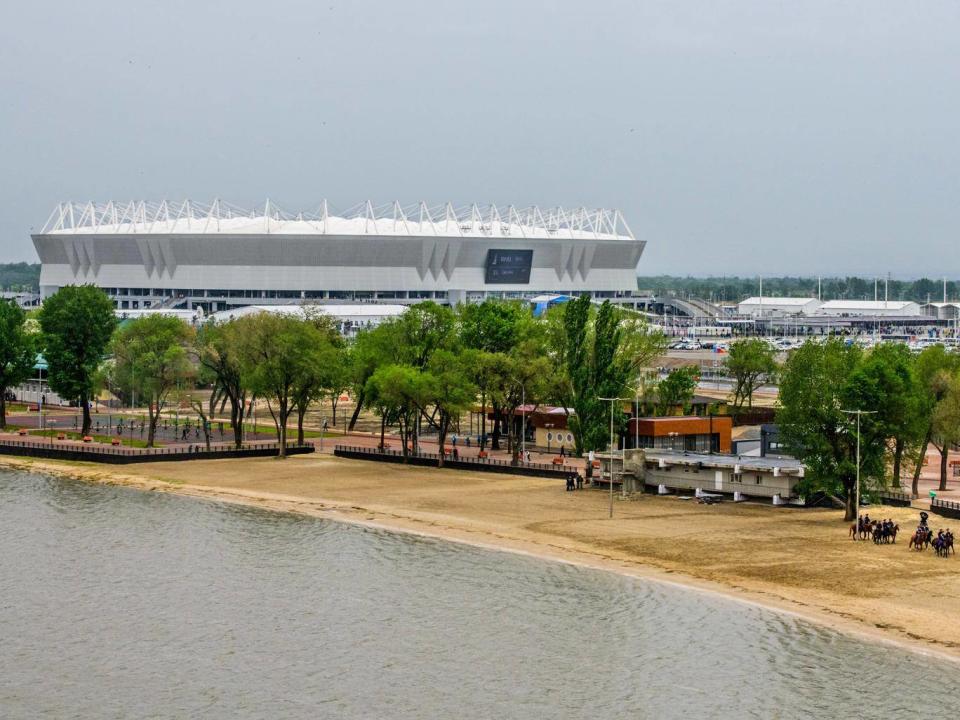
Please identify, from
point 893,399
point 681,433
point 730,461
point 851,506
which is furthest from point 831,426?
point 681,433

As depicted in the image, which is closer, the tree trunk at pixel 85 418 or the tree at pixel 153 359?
the tree at pixel 153 359

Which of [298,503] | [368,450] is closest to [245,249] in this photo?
[368,450]

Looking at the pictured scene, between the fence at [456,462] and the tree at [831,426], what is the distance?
13345 millimetres

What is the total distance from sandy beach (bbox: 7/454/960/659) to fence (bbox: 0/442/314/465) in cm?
114

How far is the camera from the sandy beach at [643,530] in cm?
3528

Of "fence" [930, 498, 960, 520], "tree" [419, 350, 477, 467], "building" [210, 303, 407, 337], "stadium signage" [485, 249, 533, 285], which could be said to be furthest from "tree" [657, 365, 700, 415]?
"stadium signage" [485, 249, 533, 285]

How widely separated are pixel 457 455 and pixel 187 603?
28.1m

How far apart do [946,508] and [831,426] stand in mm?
5487

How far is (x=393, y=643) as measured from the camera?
32.7m

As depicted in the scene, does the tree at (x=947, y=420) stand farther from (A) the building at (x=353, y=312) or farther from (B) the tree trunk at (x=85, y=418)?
(A) the building at (x=353, y=312)

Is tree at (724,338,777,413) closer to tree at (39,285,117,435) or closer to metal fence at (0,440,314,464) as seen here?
metal fence at (0,440,314,464)

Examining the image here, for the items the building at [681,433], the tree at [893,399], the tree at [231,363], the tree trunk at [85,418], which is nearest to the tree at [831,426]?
the tree at [893,399]

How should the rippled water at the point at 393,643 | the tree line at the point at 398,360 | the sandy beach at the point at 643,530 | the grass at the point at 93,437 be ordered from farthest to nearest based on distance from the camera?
the grass at the point at 93,437 < the tree line at the point at 398,360 < the sandy beach at the point at 643,530 < the rippled water at the point at 393,643

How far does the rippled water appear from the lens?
93.1ft
